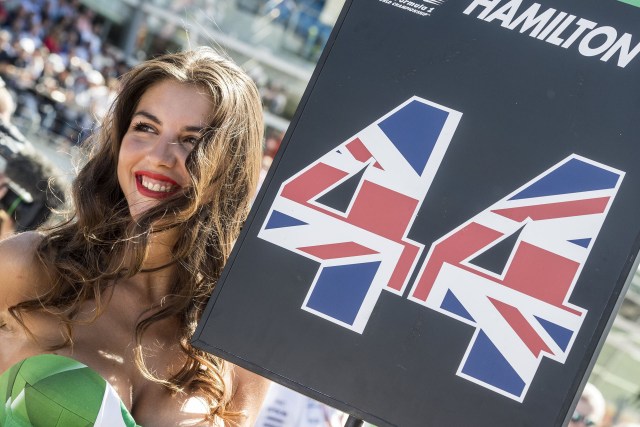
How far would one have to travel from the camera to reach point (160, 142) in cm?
194

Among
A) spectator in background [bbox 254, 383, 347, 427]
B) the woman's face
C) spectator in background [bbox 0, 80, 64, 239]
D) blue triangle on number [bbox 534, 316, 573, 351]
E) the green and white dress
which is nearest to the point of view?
blue triangle on number [bbox 534, 316, 573, 351]

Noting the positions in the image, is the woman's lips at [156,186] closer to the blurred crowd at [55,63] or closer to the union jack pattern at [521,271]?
the union jack pattern at [521,271]

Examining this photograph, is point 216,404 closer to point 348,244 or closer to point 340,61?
point 348,244

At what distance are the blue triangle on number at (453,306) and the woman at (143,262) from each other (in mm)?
660

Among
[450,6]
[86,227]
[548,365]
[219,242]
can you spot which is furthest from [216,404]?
[450,6]

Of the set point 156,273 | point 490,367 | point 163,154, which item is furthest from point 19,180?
point 490,367

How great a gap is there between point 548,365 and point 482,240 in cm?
23

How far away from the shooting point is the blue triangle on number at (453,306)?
1.47m

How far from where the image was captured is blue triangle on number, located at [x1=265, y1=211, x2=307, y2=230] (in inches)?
59.8

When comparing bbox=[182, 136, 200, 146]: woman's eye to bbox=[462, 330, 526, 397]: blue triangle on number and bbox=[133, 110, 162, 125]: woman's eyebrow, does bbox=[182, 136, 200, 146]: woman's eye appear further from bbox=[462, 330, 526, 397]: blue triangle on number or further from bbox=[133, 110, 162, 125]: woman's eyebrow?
bbox=[462, 330, 526, 397]: blue triangle on number

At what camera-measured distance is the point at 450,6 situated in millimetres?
1547

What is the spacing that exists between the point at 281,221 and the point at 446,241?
0.28 m

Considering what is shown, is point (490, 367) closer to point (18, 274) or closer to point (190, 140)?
point (190, 140)

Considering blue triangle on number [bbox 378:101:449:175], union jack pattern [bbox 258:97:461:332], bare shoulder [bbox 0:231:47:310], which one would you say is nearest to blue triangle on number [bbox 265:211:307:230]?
union jack pattern [bbox 258:97:461:332]
